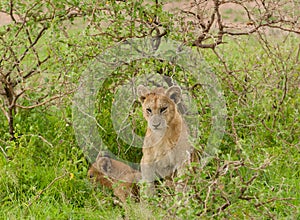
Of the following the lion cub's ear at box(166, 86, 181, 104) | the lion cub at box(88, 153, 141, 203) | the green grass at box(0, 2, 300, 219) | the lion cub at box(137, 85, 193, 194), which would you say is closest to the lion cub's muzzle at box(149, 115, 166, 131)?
the lion cub at box(137, 85, 193, 194)

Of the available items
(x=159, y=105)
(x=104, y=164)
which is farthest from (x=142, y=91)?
(x=104, y=164)

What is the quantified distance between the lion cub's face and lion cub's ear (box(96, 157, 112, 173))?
68 centimetres

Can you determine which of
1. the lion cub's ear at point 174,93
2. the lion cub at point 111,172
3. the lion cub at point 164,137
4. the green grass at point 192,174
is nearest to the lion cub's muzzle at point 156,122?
the lion cub at point 164,137

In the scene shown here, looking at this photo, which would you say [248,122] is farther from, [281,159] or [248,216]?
[248,216]

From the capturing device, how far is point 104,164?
19.4 ft

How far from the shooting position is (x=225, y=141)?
5.78m

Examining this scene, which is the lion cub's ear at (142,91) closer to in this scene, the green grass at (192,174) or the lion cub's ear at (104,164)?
the green grass at (192,174)

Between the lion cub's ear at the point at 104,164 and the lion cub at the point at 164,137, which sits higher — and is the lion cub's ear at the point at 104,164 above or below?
below

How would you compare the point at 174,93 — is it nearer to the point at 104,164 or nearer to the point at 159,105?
the point at 159,105

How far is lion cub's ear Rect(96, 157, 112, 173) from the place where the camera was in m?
5.90

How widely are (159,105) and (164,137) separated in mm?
327

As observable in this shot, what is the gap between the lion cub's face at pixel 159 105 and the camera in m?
5.43

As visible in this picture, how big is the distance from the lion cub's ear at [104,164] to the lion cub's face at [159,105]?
2.23 feet

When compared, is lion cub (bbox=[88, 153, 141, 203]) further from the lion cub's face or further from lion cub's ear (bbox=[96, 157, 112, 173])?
the lion cub's face
